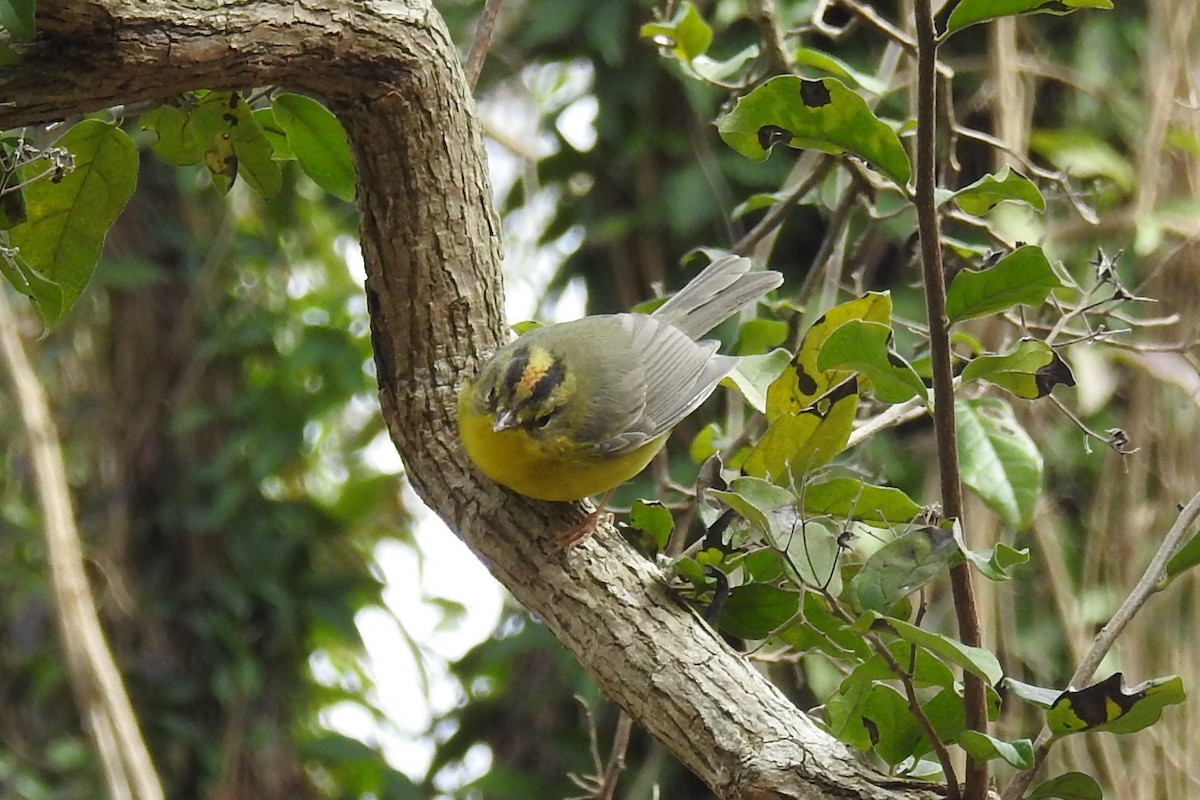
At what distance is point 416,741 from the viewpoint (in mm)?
3697

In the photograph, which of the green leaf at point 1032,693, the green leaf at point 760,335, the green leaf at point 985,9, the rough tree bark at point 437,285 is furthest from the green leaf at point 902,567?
the green leaf at point 760,335

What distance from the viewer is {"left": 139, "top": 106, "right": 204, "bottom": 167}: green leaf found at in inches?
62.5

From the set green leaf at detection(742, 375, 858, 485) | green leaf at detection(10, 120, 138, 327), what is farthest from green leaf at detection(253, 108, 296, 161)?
green leaf at detection(742, 375, 858, 485)

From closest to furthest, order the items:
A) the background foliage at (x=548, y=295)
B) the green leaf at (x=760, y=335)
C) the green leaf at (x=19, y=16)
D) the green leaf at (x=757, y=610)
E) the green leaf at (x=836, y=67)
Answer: the green leaf at (x=19, y=16) → the green leaf at (x=757, y=610) → the green leaf at (x=836, y=67) → the green leaf at (x=760, y=335) → the background foliage at (x=548, y=295)

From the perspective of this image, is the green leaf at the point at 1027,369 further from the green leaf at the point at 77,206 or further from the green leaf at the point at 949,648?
the green leaf at the point at 77,206

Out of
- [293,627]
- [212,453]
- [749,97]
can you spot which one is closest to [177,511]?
[212,453]

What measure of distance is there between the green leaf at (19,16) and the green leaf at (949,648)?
36.2 inches

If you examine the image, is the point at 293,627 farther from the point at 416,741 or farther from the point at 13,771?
the point at 13,771

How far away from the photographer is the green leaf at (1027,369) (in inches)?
51.9

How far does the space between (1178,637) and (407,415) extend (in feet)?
7.15

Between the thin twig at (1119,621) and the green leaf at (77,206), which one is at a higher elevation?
the green leaf at (77,206)

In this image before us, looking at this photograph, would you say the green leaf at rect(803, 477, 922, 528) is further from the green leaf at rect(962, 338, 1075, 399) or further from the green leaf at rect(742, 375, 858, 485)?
the green leaf at rect(962, 338, 1075, 399)

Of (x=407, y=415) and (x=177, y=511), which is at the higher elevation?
(x=177, y=511)

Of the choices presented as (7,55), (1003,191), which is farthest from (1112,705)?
(7,55)
